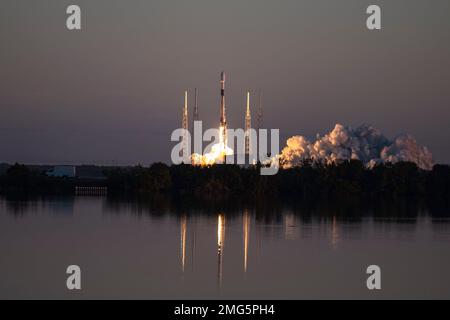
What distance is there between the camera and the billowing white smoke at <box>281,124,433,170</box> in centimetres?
10981

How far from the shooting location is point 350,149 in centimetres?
11138

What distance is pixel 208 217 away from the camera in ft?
143

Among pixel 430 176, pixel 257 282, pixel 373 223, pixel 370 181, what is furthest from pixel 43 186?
pixel 257 282

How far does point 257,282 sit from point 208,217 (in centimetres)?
2055

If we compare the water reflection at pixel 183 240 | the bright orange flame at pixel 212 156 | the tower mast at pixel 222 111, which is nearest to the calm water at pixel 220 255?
the water reflection at pixel 183 240

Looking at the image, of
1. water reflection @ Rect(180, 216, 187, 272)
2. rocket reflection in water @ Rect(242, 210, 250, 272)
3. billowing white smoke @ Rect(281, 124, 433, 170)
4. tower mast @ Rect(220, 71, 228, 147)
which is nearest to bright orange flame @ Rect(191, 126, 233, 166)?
tower mast @ Rect(220, 71, 228, 147)

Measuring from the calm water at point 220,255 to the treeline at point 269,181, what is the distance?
101 ft

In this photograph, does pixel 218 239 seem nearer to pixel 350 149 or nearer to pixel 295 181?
pixel 295 181

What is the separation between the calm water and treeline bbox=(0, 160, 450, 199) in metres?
30.8

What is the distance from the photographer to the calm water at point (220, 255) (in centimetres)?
2202

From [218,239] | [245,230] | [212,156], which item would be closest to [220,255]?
[218,239]

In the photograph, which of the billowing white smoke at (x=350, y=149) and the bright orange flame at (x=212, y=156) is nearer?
the bright orange flame at (x=212, y=156)

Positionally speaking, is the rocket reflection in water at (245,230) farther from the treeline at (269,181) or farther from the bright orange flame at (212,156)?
the bright orange flame at (212,156)
